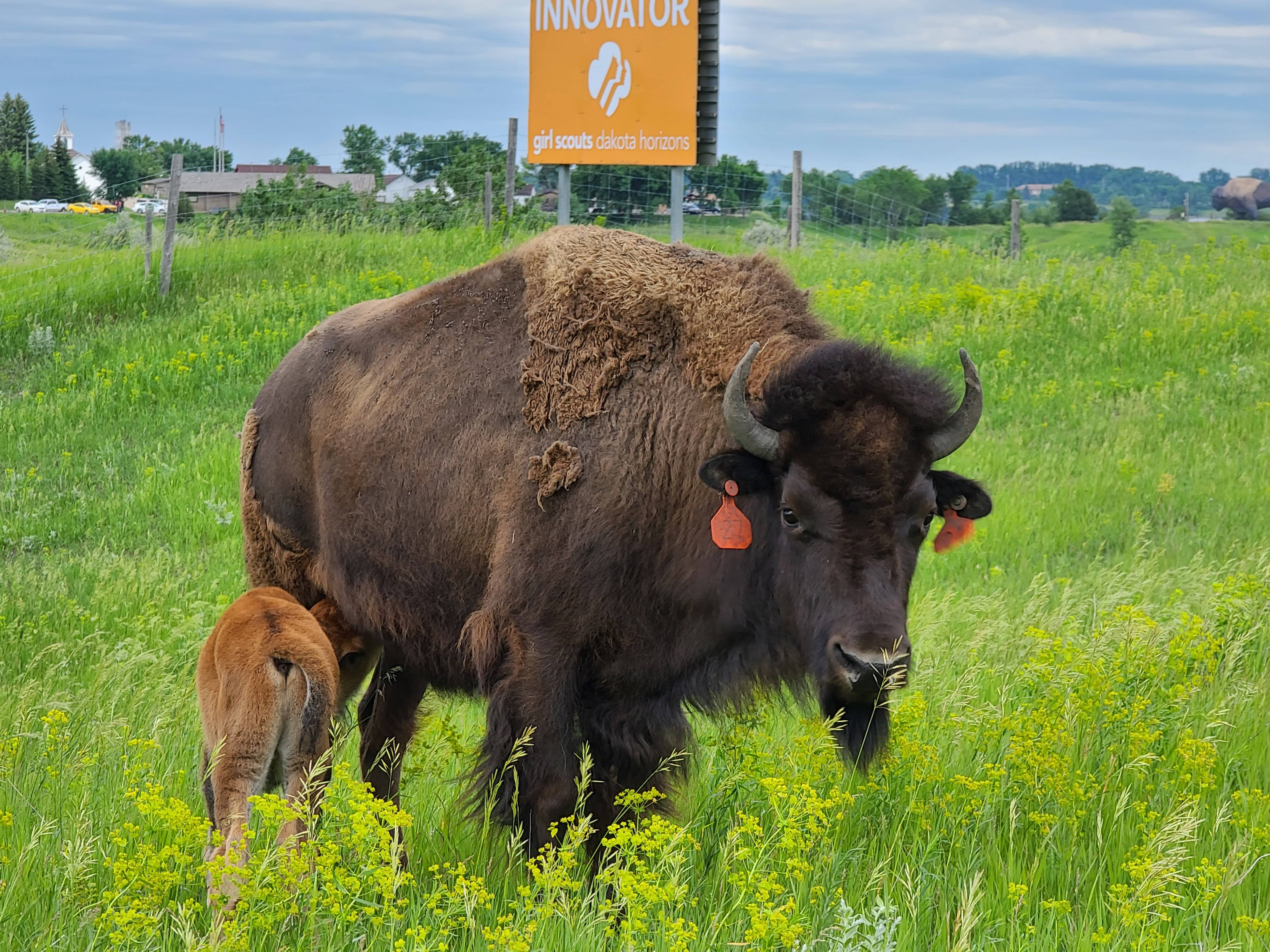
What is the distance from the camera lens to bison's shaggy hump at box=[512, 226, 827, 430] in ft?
15.7

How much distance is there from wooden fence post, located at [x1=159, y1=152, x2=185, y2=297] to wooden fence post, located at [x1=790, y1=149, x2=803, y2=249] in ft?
29.5

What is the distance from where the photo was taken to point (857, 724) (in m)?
4.38

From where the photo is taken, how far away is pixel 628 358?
4891 mm

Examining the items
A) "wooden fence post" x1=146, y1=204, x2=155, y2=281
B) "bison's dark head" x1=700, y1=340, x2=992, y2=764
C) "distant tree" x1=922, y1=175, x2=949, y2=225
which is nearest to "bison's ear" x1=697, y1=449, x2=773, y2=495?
"bison's dark head" x1=700, y1=340, x2=992, y2=764

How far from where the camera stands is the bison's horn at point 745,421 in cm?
424

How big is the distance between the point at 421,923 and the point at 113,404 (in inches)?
Answer: 405

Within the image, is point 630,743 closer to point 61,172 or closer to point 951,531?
point 951,531

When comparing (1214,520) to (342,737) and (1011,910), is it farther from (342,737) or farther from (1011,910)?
(342,737)

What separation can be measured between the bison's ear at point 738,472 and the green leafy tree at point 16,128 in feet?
224

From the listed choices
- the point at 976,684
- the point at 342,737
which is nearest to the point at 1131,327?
the point at 976,684

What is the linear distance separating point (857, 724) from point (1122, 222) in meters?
33.8

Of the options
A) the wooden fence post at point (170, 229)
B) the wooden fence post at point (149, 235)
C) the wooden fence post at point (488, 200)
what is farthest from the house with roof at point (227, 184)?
the wooden fence post at point (488, 200)

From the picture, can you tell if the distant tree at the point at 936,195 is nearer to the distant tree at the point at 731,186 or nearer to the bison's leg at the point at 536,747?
the distant tree at the point at 731,186

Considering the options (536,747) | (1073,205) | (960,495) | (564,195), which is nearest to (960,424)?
(960,495)
